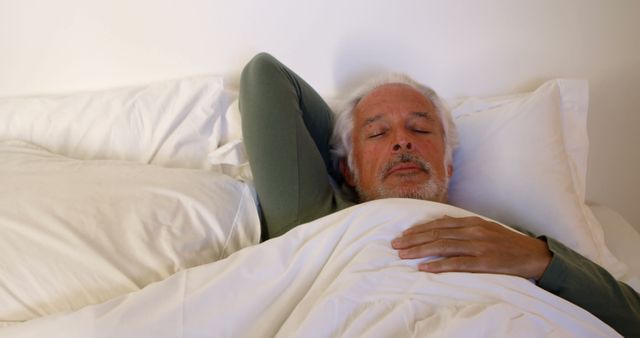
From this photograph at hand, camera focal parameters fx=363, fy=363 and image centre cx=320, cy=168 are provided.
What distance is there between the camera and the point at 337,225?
672 millimetres

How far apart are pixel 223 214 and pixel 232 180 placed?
0.11 meters

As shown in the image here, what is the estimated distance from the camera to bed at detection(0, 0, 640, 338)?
57 centimetres

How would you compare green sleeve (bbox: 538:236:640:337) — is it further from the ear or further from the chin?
the ear

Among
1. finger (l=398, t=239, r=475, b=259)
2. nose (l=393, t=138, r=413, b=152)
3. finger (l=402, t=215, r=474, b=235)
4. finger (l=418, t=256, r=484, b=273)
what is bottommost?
finger (l=418, t=256, r=484, b=273)

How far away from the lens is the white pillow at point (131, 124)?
992 mm

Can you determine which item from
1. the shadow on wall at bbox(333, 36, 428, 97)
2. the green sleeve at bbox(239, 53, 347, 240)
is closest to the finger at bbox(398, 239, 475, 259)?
the green sleeve at bbox(239, 53, 347, 240)

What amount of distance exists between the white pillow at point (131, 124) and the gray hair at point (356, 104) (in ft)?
1.15

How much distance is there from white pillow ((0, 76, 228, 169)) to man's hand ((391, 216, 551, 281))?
624mm

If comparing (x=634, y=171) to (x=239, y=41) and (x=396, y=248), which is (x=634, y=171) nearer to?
(x=396, y=248)

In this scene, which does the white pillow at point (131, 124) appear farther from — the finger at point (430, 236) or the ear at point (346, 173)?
the finger at point (430, 236)

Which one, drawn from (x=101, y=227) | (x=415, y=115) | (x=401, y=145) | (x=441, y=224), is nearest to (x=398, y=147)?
(x=401, y=145)

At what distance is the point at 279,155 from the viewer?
86 cm

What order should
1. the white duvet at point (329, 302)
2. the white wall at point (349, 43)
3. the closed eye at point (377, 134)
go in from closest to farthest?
1. the white duvet at point (329, 302)
2. the closed eye at point (377, 134)
3. the white wall at point (349, 43)

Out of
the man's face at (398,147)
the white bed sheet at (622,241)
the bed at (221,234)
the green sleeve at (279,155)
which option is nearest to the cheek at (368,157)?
the man's face at (398,147)
